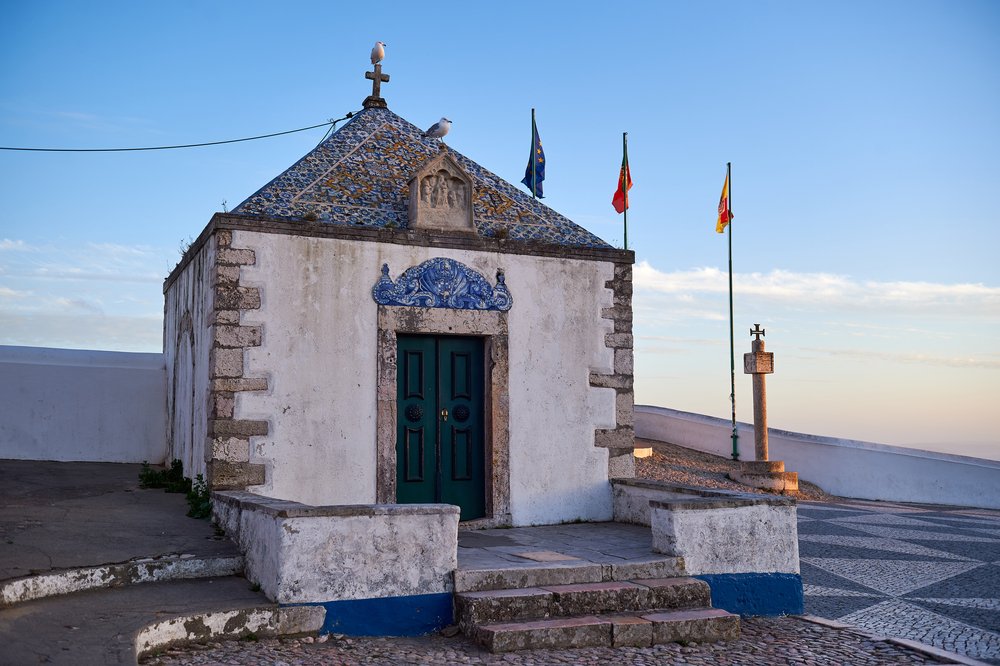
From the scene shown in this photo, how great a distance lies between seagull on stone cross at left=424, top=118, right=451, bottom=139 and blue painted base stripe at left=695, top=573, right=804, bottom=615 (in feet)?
18.8

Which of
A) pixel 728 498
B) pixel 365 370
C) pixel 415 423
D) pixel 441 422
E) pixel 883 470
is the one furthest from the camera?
pixel 883 470

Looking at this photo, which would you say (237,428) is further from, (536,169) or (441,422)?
(536,169)

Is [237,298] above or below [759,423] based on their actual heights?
above

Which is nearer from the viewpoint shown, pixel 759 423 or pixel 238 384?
pixel 238 384

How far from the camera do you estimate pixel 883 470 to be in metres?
16.1

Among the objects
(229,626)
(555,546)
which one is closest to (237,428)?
(229,626)

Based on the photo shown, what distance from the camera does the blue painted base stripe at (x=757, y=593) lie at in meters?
6.43

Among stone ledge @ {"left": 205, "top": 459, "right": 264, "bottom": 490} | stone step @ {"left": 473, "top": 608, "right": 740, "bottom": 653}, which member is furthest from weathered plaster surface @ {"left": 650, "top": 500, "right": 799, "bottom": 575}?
stone ledge @ {"left": 205, "top": 459, "right": 264, "bottom": 490}

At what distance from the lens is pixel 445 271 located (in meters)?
8.56

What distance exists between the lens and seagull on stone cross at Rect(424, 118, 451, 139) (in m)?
9.84

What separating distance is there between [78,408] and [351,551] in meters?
→ 6.75

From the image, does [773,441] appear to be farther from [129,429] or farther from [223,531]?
[223,531]

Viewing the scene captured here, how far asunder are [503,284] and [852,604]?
425cm

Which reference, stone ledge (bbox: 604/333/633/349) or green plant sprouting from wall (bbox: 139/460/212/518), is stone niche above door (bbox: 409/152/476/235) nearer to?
stone ledge (bbox: 604/333/633/349)
